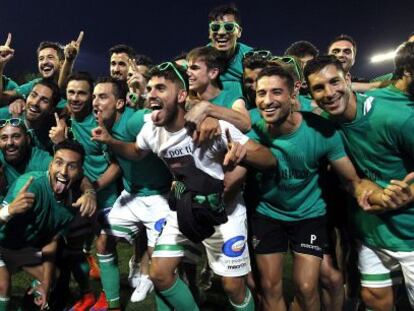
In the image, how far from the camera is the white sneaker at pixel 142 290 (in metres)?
3.88

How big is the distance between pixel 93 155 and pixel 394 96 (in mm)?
2542

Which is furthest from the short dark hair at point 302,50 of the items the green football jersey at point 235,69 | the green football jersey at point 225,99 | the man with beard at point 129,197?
the man with beard at point 129,197

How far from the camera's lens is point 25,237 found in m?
3.22

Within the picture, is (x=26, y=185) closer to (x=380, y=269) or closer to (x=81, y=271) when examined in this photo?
(x=81, y=271)

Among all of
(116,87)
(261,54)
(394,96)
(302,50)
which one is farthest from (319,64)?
(116,87)

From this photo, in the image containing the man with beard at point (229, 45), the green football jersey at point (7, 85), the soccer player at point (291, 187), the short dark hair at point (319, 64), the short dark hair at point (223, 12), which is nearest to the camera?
the short dark hair at point (319, 64)

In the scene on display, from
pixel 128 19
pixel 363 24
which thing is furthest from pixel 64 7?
pixel 363 24

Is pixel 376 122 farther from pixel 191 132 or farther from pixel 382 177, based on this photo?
pixel 191 132

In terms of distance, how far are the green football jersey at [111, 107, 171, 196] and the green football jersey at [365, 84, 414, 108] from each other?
175 centimetres

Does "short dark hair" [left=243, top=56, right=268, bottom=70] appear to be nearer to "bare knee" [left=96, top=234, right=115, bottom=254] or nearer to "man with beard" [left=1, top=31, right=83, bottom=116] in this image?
"bare knee" [left=96, top=234, right=115, bottom=254]

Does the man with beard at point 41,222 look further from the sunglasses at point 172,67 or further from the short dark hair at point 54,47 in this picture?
the short dark hair at point 54,47

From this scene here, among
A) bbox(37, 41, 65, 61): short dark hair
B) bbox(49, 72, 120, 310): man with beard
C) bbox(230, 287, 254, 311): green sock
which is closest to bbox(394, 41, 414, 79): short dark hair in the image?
bbox(230, 287, 254, 311): green sock

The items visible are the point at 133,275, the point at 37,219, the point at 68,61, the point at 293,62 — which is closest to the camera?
the point at 37,219

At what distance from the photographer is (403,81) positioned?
102 inches
